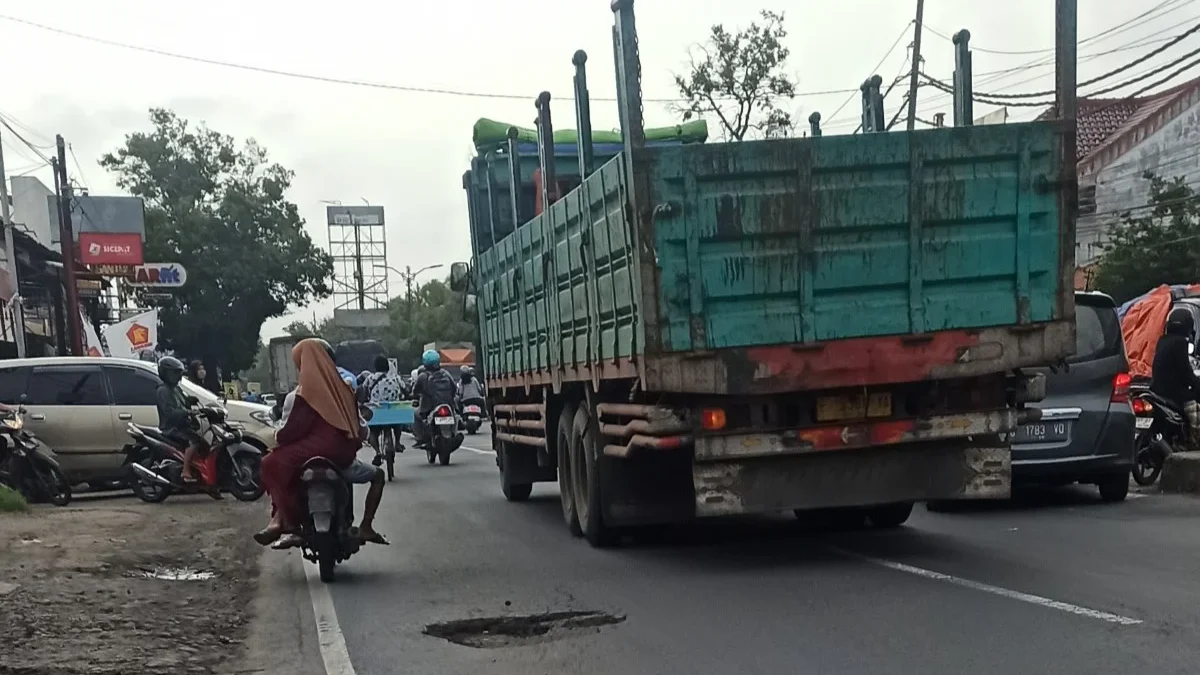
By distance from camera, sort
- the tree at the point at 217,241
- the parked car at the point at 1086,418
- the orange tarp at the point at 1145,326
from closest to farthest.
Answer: the parked car at the point at 1086,418, the orange tarp at the point at 1145,326, the tree at the point at 217,241

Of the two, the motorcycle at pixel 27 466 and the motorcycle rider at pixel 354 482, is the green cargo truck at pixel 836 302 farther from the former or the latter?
the motorcycle at pixel 27 466

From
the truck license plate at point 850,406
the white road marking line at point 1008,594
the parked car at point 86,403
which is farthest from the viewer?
the parked car at point 86,403

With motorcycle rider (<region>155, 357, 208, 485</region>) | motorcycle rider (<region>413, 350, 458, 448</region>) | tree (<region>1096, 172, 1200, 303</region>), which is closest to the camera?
motorcycle rider (<region>155, 357, 208, 485</region>)

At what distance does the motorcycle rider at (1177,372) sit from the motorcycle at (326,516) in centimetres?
755

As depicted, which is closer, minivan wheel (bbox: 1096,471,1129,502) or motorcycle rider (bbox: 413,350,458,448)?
minivan wheel (bbox: 1096,471,1129,502)

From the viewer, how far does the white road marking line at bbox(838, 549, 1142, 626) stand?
20.6 ft

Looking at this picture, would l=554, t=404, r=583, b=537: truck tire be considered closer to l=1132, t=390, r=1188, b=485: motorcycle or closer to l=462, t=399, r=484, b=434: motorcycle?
l=1132, t=390, r=1188, b=485: motorcycle

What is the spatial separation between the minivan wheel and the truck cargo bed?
3.62 metres

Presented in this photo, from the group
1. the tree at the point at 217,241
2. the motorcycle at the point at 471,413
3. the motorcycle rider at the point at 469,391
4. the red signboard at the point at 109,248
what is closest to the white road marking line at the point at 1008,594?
the motorcycle rider at the point at 469,391

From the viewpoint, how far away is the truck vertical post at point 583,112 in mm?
9438

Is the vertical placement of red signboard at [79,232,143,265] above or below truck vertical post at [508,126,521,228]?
above

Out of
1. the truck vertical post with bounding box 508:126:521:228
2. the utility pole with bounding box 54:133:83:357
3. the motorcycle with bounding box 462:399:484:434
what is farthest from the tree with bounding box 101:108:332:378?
the truck vertical post with bounding box 508:126:521:228

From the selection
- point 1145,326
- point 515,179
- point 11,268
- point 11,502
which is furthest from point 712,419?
point 11,268

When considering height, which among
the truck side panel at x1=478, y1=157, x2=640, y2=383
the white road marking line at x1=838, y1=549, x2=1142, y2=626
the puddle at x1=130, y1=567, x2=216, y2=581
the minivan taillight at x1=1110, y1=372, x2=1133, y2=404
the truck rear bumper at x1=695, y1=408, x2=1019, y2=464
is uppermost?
the truck side panel at x1=478, y1=157, x2=640, y2=383
